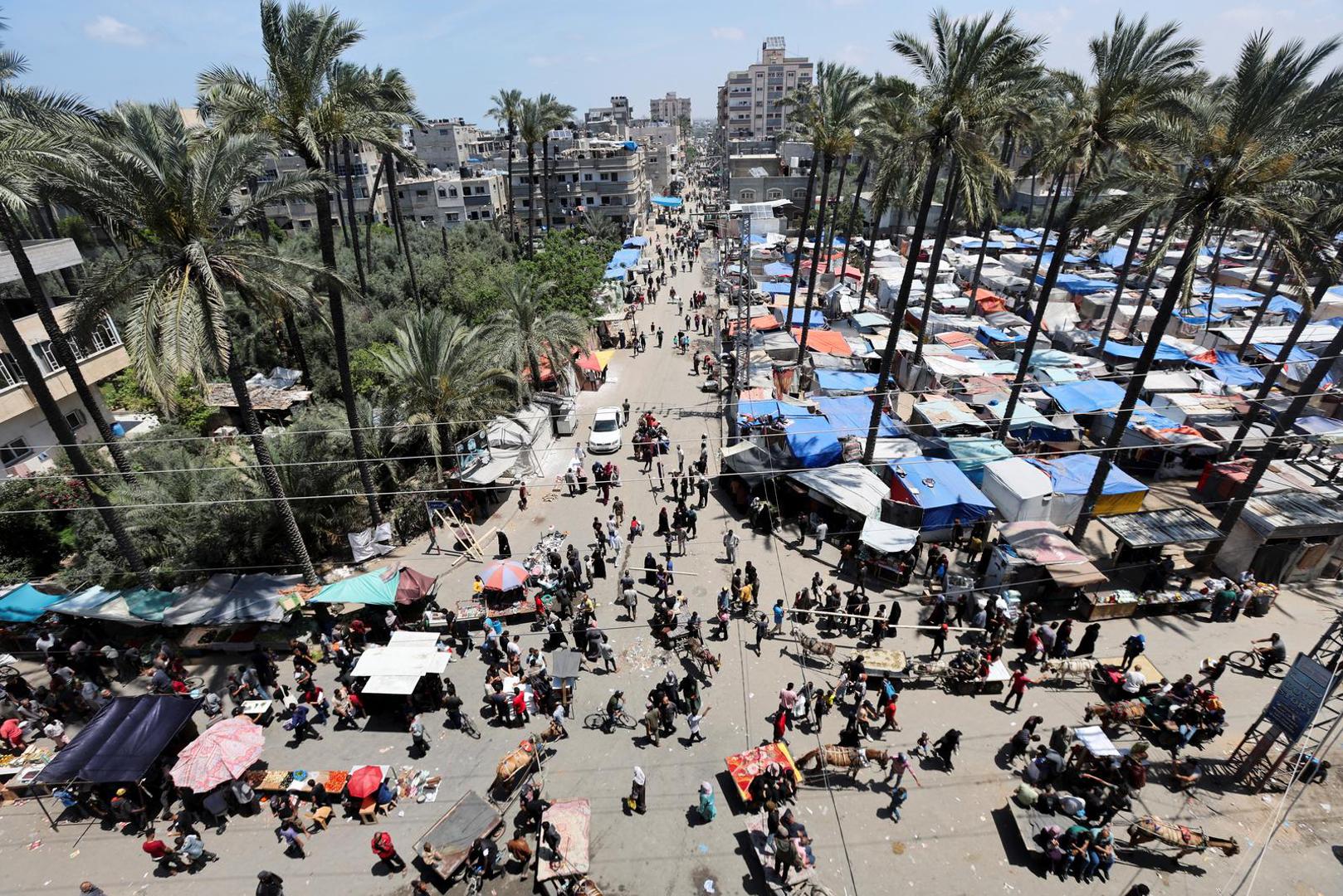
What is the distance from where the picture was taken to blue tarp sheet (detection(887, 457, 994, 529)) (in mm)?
17672

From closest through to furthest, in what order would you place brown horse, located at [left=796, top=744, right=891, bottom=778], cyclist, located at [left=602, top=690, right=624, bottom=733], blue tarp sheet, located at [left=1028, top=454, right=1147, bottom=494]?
brown horse, located at [left=796, top=744, right=891, bottom=778], cyclist, located at [left=602, top=690, right=624, bottom=733], blue tarp sheet, located at [left=1028, top=454, right=1147, bottom=494]

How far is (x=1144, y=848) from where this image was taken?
1040cm

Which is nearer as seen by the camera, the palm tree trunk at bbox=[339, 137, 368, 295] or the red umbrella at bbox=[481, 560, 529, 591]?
the red umbrella at bbox=[481, 560, 529, 591]

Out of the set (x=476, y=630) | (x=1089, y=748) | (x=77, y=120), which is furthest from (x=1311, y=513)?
(x=77, y=120)

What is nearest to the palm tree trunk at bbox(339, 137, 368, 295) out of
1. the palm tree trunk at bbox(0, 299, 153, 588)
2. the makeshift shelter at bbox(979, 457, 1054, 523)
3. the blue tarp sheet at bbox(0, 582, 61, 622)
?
the palm tree trunk at bbox(0, 299, 153, 588)

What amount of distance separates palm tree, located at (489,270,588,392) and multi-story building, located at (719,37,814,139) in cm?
13282

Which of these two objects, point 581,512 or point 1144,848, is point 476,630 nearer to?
point 581,512

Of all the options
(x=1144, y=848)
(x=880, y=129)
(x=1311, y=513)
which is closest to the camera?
(x=1144, y=848)

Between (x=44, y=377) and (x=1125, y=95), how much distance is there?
3451 centimetres

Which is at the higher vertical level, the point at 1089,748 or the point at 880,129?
the point at 880,129

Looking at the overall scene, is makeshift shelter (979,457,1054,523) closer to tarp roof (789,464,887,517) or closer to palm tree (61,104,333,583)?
tarp roof (789,464,887,517)

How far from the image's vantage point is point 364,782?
37.6 ft

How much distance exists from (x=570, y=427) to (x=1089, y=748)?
815 inches

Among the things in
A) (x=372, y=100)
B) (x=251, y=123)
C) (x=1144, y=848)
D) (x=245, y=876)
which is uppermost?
(x=372, y=100)
